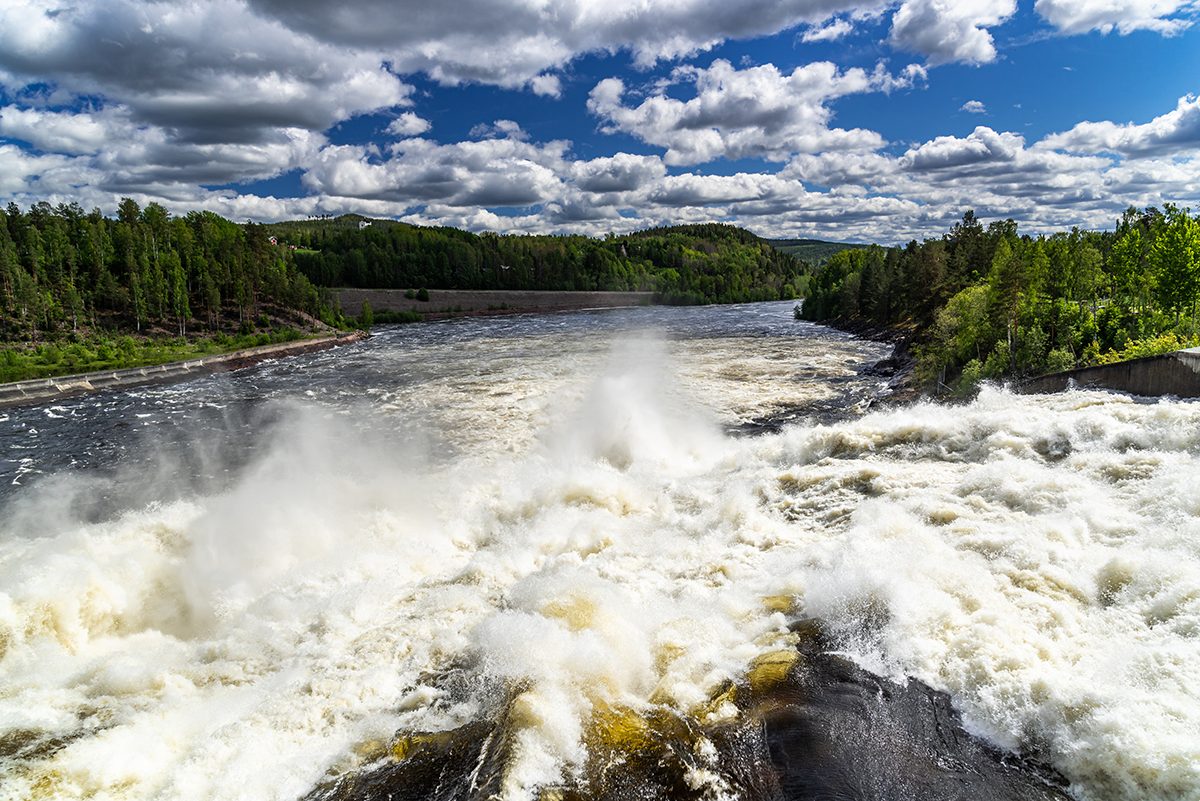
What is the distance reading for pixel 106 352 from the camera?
6231 cm

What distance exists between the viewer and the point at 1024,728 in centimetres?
824

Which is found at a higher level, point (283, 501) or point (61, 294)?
point (61, 294)

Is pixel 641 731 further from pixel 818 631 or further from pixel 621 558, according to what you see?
pixel 621 558

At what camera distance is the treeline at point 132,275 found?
241 feet

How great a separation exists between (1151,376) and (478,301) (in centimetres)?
14515

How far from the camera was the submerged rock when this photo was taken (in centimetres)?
750

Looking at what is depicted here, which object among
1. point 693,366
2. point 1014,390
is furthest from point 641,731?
point 693,366

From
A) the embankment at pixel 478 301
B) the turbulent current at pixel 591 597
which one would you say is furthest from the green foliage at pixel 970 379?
the embankment at pixel 478 301

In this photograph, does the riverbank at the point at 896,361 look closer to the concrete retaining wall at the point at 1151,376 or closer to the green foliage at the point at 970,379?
the green foliage at the point at 970,379

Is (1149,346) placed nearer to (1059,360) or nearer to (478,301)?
(1059,360)

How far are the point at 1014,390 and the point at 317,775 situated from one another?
103ft

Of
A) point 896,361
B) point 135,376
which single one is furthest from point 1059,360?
point 135,376

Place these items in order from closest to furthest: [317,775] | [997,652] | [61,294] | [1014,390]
→ 1. [317,775]
2. [997,652]
3. [1014,390]
4. [61,294]

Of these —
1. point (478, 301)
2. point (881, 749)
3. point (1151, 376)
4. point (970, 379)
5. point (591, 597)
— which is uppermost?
point (478, 301)
